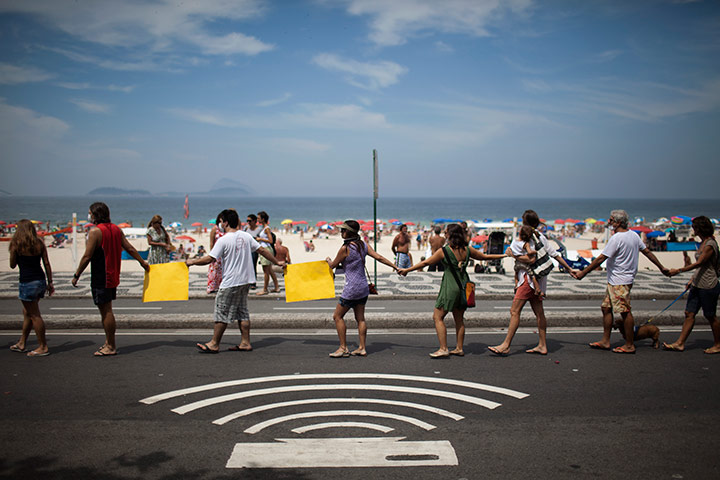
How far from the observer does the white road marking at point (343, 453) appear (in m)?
Answer: 3.78

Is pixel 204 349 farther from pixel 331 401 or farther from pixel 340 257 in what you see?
pixel 331 401

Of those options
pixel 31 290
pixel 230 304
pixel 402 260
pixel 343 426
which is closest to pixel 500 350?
pixel 343 426

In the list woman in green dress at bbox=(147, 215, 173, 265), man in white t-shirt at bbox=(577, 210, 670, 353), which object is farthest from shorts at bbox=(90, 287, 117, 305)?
man in white t-shirt at bbox=(577, 210, 670, 353)

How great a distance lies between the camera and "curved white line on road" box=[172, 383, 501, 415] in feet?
16.1

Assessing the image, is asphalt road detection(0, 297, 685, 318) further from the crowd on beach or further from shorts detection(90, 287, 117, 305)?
shorts detection(90, 287, 117, 305)

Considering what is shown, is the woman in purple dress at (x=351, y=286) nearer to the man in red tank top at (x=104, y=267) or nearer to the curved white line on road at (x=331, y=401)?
the curved white line on road at (x=331, y=401)

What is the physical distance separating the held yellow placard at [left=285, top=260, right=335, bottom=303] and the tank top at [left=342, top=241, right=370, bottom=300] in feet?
2.22

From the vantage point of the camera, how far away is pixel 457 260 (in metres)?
6.61

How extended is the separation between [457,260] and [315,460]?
11.2 ft

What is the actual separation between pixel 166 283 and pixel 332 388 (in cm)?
313

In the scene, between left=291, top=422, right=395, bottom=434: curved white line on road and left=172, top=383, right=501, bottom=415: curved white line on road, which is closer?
left=291, top=422, right=395, bottom=434: curved white line on road

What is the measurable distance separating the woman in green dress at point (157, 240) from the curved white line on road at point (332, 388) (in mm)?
5850

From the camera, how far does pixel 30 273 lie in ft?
22.0

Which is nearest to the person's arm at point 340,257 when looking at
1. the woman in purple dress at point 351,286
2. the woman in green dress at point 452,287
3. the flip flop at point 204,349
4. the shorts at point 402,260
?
the woman in purple dress at point 351,286
